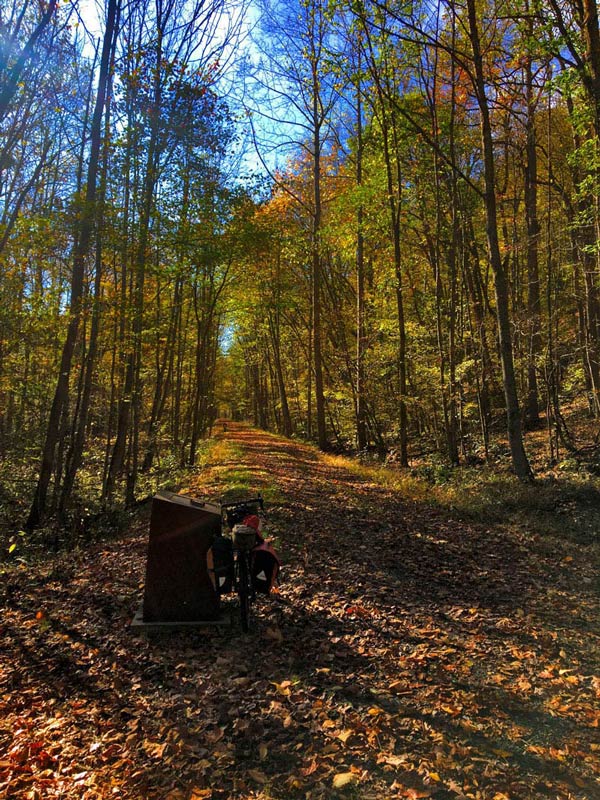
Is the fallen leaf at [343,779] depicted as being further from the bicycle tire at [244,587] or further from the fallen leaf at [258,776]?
the bicycle tire at [244,587]

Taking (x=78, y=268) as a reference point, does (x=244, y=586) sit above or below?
below

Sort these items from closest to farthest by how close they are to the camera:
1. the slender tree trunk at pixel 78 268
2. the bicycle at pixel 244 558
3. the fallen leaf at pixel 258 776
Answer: the fallen leaf at pixel 258 776, the bicycle at pixel 244 558, the slender tree trunk at pixel 78 268

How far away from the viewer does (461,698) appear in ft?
11.8

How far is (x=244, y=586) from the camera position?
15.4 ft

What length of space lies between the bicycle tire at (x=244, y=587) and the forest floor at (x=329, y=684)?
14 cm

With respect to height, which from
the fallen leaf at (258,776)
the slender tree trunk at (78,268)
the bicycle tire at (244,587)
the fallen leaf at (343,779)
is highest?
the slender tree trunk at (78,268)

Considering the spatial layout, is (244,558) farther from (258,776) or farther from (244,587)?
(258,776)

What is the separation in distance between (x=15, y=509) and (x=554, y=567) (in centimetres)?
1236

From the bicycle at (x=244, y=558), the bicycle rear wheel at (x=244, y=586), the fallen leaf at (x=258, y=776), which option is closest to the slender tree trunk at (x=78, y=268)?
the bicycle at (x=244, y=558)

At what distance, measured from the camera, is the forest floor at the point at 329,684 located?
2.95m

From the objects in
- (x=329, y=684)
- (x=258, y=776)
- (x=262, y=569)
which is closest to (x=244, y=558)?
(x=262, y=569)

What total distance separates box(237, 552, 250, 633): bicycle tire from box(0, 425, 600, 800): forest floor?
0.47ft

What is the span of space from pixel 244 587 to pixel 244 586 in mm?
12

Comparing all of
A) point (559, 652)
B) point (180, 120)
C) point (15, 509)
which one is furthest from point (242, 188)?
point (559, 652)
